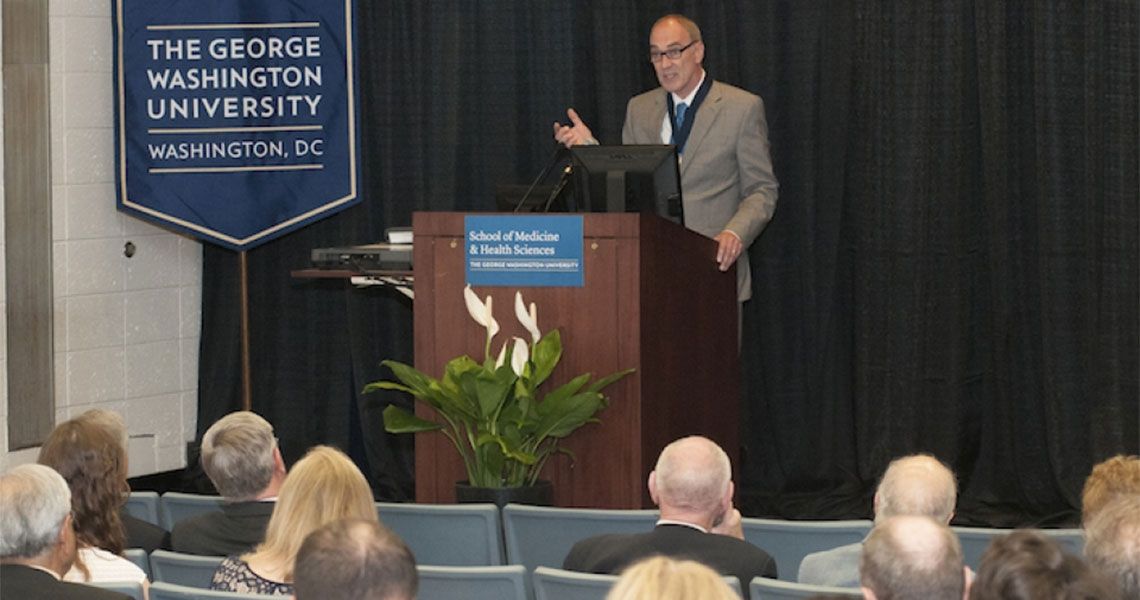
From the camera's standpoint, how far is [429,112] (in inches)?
323

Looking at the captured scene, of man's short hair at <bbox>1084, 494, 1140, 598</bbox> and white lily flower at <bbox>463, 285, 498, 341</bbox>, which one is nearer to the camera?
man's short hair at <bbox>1084, 494, 1140, 598</bbox>

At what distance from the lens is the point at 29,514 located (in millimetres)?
3477

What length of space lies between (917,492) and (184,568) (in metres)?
1.72

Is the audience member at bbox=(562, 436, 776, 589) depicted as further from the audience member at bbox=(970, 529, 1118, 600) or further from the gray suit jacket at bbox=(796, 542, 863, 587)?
the audience member at bbox=(970, 529, 1118, 600)

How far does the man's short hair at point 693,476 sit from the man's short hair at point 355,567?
1300 mm

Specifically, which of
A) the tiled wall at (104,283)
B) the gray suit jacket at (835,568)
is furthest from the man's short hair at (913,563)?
the tiled wall at (104,283)

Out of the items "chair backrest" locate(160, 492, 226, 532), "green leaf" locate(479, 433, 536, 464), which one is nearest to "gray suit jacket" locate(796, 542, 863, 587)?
"green leaf" locate(479, 433, 536, 464)

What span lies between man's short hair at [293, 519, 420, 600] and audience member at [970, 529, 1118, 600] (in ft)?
2.96

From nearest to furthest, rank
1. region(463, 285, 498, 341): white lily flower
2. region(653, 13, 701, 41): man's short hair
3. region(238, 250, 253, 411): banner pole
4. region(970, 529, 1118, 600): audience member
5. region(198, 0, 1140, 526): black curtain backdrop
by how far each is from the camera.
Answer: region(970, 529, 1118, 600): audience member → region(463, 285, 498, 341): white lily flower → region(653, 13, 701, 41): man's short hair → region(198, 0, 1140, 526): black curtain backdrop → region(238, 250, 253, 411): banner pole

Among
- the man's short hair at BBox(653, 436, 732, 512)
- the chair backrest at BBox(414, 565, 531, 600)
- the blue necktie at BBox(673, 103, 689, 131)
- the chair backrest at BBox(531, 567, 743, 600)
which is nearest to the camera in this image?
the chair backrest at BBox(531, 567, 743, 600)

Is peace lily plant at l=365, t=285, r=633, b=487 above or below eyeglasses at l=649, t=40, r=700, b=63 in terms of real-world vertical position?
below

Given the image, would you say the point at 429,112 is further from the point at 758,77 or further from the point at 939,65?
the point at 939,65

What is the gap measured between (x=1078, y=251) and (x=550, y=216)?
273cm

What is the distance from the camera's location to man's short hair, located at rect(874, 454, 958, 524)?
3650mm
